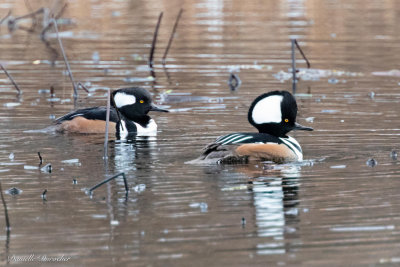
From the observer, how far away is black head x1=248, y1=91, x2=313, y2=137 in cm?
1047

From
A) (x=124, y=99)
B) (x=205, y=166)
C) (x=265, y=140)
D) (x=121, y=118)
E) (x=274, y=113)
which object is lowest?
(x=121, y=118)

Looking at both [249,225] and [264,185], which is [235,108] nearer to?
[264,185]

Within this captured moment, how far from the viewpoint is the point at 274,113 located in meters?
10.6

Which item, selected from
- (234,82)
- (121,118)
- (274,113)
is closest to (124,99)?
(121,118)

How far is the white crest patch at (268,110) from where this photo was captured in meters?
10.5

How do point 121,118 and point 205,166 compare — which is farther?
point 121,118

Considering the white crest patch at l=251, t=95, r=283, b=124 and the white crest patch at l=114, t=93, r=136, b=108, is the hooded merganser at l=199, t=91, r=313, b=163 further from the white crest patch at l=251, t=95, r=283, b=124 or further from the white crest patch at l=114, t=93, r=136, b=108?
Result: the white crest patch at l=114, t=93, r=136, b=108

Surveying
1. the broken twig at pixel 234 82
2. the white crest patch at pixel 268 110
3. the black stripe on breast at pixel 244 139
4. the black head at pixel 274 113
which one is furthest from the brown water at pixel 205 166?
the white crest patch at pixel 268 110

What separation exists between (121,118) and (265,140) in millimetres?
3431

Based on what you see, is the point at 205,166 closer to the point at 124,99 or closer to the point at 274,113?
the point at 274,113

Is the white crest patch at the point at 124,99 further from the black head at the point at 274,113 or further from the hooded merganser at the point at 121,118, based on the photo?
the black head at the point at 274,113

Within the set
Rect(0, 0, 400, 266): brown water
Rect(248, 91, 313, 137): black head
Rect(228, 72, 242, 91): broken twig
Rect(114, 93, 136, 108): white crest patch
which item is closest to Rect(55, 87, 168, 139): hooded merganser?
Rect(114, 93, 136, 108): white crest patch

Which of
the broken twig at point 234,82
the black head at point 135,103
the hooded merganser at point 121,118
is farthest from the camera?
the broken twig at point 234,82

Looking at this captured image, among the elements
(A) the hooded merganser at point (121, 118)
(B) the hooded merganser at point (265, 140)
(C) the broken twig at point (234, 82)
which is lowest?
(C) the broken twig at point (234, 82)
